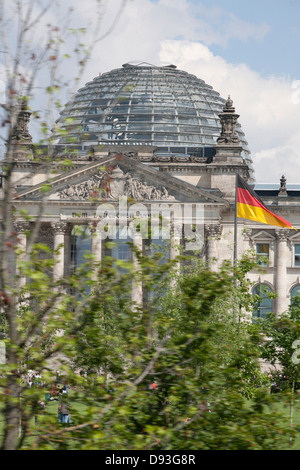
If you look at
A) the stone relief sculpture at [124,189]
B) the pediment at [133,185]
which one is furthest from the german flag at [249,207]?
the stone relief sculpture at [124,189]

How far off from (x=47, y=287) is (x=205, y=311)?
3.01 metres

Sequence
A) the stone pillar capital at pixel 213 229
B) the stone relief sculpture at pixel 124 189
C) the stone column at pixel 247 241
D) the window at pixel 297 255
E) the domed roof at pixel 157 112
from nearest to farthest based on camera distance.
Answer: the stone pillar capital at pixel 213 229
the stone relief sculpture at pixel 124 189
the stone column at pixel 247 241
the window at pixel 297 255
the domed roof at pixel 157 112

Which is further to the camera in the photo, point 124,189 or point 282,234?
point 282,234

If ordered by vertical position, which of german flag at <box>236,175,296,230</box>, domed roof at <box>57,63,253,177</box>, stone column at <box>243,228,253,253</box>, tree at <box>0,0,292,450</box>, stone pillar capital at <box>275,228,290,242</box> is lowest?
tree at <box>0,0,292,450</box>

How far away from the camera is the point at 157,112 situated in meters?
97.9

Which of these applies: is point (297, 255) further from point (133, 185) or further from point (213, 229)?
point (133, 185)

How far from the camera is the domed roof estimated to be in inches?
3743

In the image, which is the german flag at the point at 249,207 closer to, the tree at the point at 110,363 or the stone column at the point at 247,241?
the stone column at the point at 247,241

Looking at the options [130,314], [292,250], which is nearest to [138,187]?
[292,250]

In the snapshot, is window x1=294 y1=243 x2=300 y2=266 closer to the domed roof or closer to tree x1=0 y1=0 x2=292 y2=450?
the domed roof

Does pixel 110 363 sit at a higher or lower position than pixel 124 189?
lower

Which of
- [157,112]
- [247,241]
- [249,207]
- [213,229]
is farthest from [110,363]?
[157,112]

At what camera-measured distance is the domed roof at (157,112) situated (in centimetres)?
9506

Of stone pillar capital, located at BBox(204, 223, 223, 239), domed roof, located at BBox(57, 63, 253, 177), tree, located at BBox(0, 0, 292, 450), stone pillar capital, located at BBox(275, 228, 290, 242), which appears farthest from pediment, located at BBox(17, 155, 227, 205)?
tree, located at BBox(0, 0, 292, 450)
